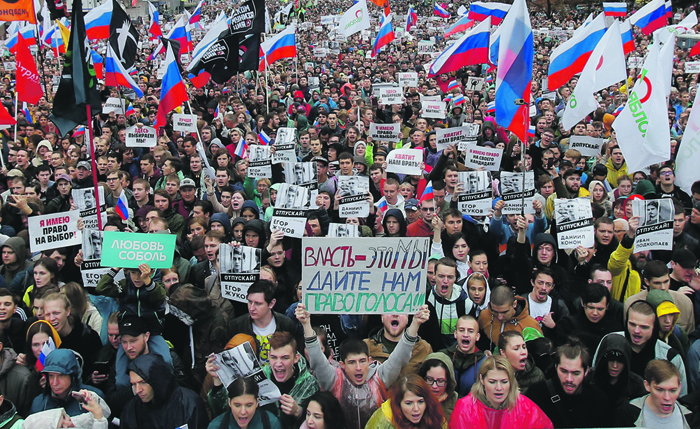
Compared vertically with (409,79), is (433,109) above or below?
below

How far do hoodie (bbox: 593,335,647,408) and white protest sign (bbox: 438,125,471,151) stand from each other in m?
5.30

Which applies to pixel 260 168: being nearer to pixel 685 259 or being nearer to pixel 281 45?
pixel 685 259

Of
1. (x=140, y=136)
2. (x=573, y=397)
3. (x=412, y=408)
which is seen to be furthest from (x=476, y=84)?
(x=412, y=408)

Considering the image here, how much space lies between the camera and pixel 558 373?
3893 mm

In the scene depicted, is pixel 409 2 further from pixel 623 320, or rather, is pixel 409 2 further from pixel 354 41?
pixel 623 320

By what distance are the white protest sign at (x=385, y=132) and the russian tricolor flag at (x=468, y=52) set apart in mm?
2280

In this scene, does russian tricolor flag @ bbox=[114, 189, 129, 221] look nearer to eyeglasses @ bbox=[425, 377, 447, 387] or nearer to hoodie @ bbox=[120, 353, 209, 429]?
hoodie @ bbox=[120, 353, 209, 429]

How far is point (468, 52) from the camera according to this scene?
11688mm

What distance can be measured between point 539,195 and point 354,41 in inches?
1073

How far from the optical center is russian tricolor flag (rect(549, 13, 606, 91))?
10.2 metres

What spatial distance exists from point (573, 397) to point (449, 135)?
18.6 feet

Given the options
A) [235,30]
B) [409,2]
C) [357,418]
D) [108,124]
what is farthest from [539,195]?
[409,2]

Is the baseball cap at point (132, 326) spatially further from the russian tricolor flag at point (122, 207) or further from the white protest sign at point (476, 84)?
the white protest sign at point (476, 84)

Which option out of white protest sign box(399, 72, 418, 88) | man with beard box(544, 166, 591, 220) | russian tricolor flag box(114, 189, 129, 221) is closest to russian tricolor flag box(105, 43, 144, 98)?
russian tricolor flag box(114, 189, 129, 221)
